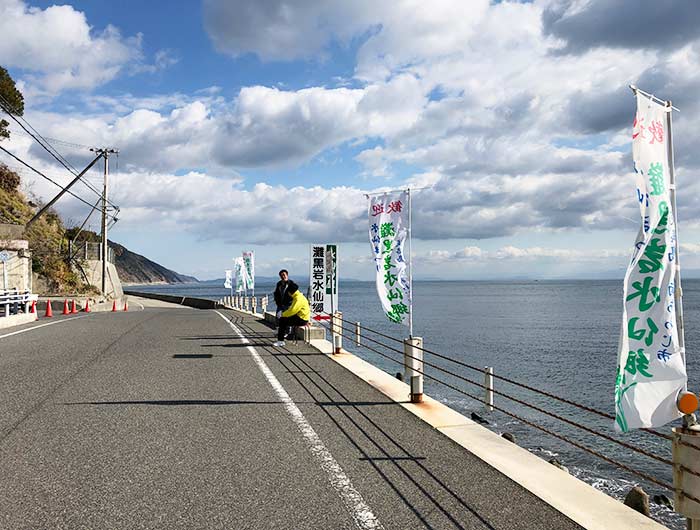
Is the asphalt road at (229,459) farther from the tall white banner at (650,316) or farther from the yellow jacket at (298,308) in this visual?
the yellow jacket at (298,308)

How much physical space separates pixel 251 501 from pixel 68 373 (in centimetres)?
670

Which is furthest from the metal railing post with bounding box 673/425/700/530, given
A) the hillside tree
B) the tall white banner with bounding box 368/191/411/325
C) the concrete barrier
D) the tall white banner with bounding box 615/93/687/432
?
the hillside tree

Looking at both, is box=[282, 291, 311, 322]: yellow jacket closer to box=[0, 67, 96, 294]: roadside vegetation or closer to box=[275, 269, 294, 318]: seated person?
box=[275, 269, 294, 318]: seated person

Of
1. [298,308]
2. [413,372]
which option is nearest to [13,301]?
[298,308]

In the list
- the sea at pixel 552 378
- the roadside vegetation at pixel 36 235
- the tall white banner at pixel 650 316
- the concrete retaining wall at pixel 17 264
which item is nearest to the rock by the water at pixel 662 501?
the sea at pixel 552 378

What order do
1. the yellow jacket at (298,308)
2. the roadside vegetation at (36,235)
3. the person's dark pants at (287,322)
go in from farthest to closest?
the roadside vegetation at (36,235) → the person's dark pants at (287,322) → the yellow jacket at (298,308)

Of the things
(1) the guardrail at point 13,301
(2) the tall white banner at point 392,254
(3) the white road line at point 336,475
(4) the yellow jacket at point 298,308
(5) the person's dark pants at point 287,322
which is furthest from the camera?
(1) the guardrail at point 13,301

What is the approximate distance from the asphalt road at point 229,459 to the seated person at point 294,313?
4.08 m

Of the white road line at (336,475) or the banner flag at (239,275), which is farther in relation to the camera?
the banner flag at (239,275)

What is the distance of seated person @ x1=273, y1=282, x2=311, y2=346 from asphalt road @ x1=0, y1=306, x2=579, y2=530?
4080 millimetres

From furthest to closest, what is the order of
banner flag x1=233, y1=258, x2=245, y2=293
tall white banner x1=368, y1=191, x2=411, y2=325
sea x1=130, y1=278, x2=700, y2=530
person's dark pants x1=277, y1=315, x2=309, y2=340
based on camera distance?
banner flag x1=233, y1=258, x2=245, y2=293, person's dark pants x1=277, y1=315, x2=309, y2=340, sea x1=130, y1=278, x2=700, y2=530, tall white banner x1=368, y1=191, x2=411, y2=325

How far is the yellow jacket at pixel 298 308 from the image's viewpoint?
13.8 m

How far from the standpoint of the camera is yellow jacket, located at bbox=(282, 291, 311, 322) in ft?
45.3

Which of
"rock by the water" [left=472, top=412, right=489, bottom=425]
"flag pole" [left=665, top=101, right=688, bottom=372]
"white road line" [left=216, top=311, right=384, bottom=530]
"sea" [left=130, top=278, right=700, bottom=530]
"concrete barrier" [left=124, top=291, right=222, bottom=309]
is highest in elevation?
"flag pole" [left=665, top=101, right=688, bottom=372]
